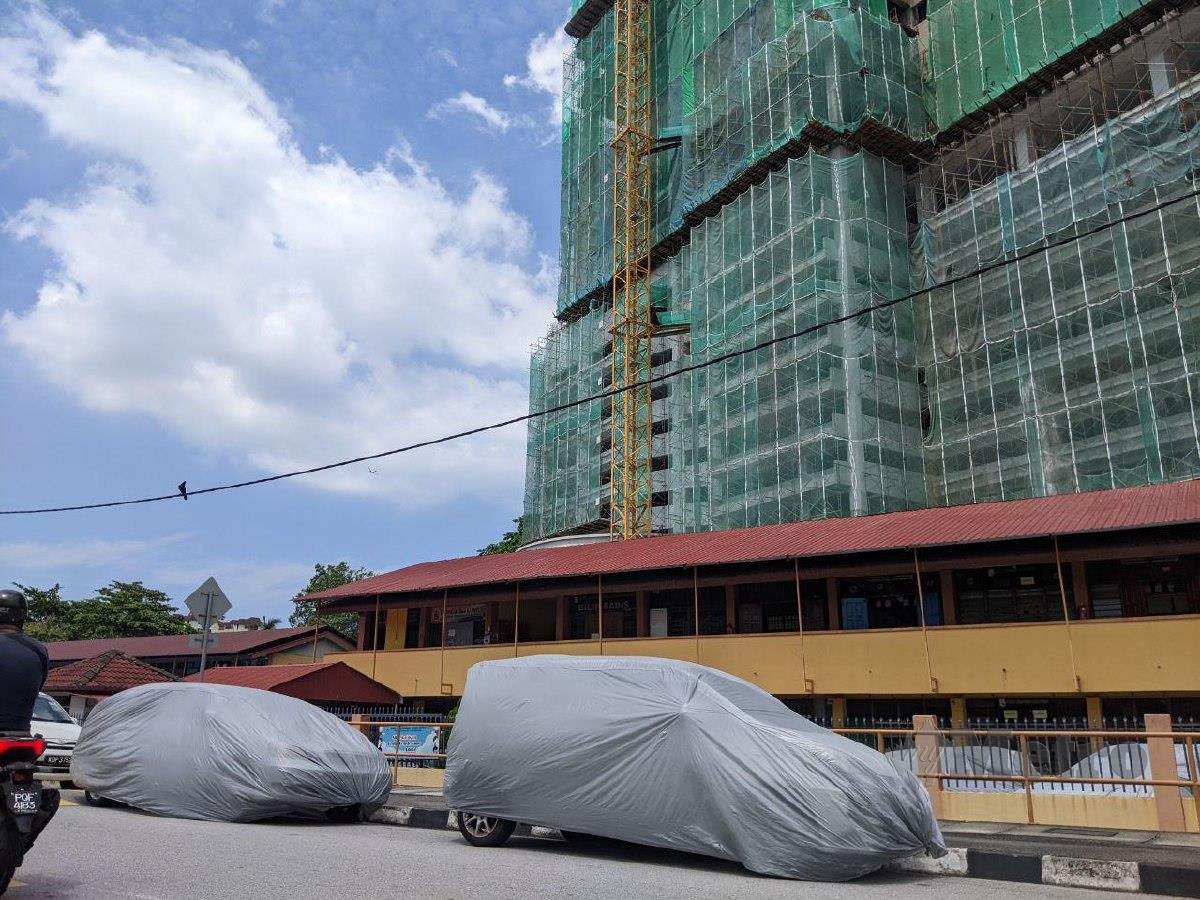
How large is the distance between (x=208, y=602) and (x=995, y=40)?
34713 millimetres

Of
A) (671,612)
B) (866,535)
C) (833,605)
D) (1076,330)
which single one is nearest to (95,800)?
(866,535)

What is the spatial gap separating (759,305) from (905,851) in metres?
30.0

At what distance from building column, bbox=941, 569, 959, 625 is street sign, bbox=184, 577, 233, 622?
1607cm

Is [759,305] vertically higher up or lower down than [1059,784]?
higher up

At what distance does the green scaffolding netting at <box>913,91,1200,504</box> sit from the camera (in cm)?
2716

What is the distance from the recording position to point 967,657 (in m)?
20.2

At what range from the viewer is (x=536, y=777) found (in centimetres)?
887

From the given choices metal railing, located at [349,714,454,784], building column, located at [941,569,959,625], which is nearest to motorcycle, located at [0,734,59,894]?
metal railing, located at [349,714,454,784]

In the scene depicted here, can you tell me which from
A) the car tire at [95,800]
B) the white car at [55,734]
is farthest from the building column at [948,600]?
the white car at [55,734]

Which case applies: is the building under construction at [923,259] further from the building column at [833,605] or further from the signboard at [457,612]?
the signboard at [457,612]

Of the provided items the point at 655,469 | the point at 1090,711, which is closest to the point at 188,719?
the point at 1090,711

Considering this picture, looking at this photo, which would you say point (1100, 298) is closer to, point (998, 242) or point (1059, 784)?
point (998, 242)

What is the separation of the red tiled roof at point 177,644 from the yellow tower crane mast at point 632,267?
14.4 metres

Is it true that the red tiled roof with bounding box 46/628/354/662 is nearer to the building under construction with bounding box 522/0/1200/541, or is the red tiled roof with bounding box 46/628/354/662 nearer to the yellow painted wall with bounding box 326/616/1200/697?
the building under construction with bounding box 522/0/1200/541
